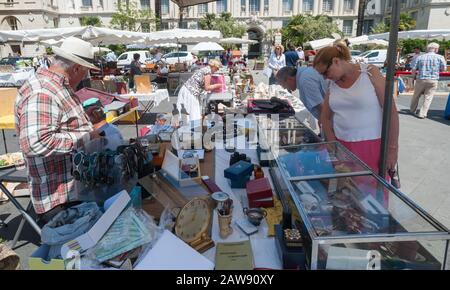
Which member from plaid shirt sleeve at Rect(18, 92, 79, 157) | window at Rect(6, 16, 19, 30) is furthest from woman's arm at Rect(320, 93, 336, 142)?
window at Rect(6, 16, 19, 30)

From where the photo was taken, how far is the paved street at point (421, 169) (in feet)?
10.3

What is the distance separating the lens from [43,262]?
1.26 metres

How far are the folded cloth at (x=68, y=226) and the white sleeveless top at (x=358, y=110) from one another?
5.44 ft

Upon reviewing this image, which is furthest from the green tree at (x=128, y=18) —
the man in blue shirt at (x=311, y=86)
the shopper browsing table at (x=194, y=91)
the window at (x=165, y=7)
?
the man in blue shirt at (x=311, y=86)

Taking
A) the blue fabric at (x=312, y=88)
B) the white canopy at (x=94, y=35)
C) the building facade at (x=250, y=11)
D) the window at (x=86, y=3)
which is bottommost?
the blue fabric at (x=312, y=88)

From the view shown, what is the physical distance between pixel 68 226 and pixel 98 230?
0.48 ft

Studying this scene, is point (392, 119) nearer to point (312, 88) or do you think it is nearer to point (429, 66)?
point (312, 88)

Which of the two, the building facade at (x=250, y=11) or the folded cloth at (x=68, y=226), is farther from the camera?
the building facade at (x=250, y=11)

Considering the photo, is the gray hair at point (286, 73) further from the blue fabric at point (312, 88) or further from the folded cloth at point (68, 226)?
the folded cloth at point (68, 226)

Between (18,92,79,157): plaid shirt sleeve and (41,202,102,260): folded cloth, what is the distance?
487mm

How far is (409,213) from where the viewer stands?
1.40 metres

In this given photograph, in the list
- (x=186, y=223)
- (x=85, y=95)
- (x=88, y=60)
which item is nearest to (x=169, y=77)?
(x=85, y=95)

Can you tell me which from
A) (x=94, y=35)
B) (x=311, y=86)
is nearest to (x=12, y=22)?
(x=94, y=35)

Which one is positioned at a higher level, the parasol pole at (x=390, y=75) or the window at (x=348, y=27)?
the window at (x=348, y=27)
